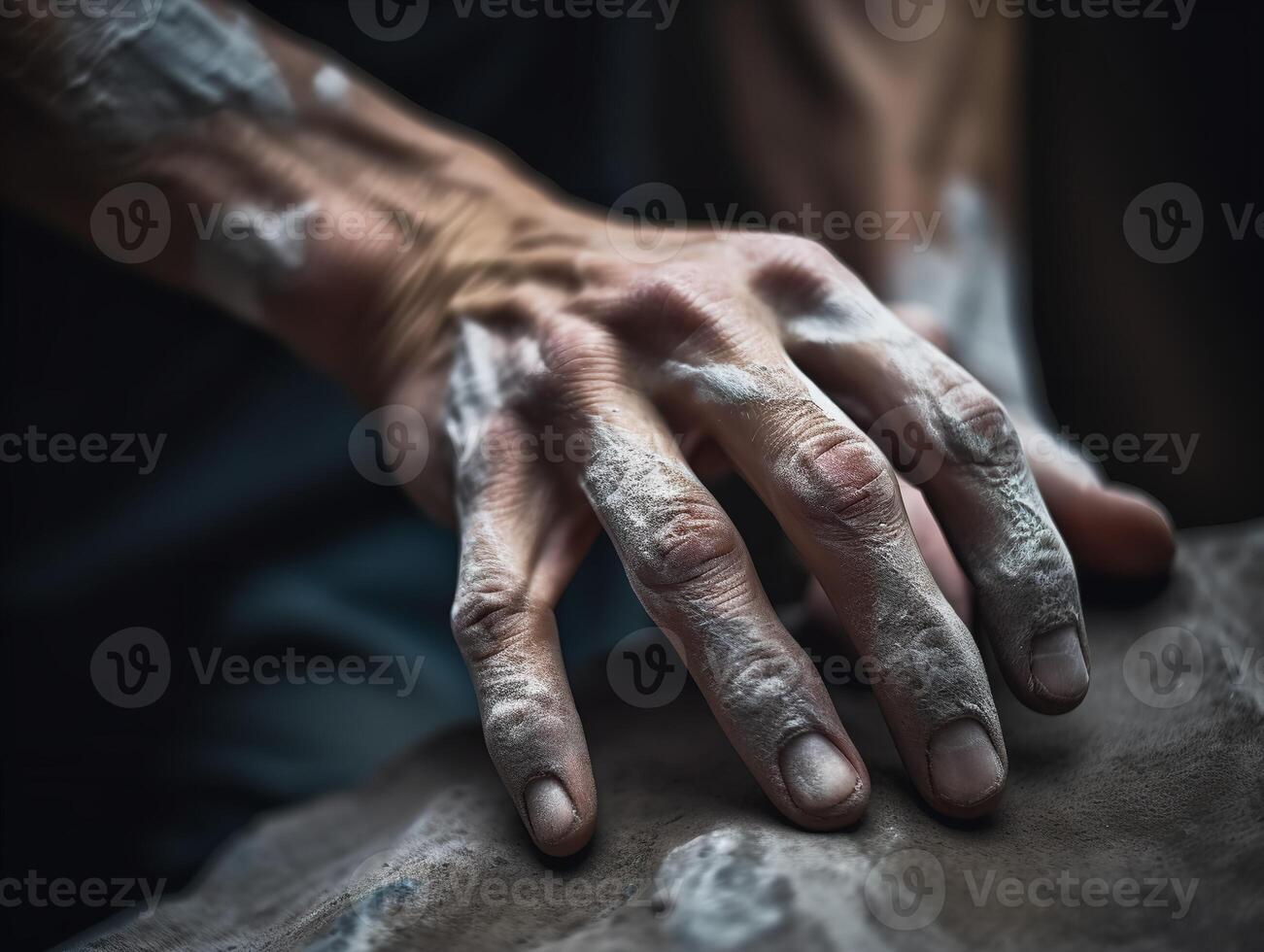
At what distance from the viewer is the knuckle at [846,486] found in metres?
0.64

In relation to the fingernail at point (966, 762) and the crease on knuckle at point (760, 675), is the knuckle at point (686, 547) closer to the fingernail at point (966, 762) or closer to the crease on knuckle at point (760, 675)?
the crease on knuckle at point (760, 675)

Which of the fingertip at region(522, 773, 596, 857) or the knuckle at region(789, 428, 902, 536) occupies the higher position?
the knuckle at region(789, 428, 902, 536)

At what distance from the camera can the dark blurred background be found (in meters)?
1.15

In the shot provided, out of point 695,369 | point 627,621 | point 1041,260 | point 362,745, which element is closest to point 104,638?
point 362,745

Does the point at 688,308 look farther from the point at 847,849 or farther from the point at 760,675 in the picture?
the point at 847,849

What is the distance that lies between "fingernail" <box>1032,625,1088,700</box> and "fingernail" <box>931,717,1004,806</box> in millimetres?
82

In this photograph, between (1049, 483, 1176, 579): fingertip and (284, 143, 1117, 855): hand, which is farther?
(1049, 483, 1176, 579): fingertip

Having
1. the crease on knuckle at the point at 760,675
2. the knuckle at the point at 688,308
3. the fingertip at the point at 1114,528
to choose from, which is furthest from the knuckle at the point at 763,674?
the fingertip at the point at 1114,528

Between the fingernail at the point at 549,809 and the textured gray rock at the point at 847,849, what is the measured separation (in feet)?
0.11

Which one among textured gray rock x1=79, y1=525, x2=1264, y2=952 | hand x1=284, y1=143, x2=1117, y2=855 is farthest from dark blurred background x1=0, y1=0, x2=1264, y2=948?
hand x1=284, y1=143, x2=1117, y2=855

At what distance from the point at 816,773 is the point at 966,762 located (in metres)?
0.10

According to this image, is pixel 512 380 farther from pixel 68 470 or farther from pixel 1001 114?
pixel 1001 114

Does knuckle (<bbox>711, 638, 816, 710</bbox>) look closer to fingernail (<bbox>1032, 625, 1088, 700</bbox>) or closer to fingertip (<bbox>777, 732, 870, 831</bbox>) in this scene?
fingertip (<bbox>777, 732, 870, 831</bbox>)

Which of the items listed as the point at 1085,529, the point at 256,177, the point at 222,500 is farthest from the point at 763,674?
the point at 222,500
